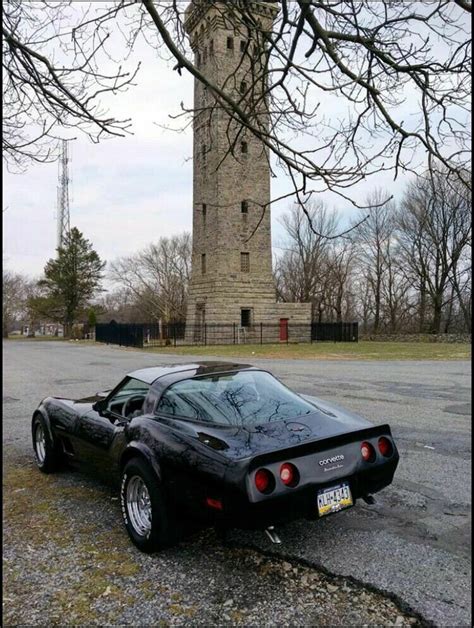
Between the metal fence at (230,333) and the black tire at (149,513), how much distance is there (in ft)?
95.7

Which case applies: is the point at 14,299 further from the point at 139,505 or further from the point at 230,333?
the point at 139,505

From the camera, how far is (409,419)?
23.8ft

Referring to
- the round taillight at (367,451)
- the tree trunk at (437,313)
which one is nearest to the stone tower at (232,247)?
the tree trunk at (437,313)

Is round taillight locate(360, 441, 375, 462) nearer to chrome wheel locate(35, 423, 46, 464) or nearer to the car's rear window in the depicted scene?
the car's rear window

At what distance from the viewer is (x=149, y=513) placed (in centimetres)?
328

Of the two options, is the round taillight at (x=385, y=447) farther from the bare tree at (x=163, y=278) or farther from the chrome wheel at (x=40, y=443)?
the bare tree at (x=163, y=278)

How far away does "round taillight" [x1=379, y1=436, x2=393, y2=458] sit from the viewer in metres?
3.36

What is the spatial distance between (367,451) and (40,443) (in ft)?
12.2

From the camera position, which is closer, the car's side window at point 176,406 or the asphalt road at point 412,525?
the asphalt road at point 412,525

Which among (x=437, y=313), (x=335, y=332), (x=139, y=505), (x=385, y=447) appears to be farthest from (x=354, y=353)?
(x=437, y=313)

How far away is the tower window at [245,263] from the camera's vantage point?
3603 centimetres

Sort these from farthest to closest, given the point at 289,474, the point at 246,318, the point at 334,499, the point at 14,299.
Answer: the point at 14,299 < the point at 246,318 < the point at 334,499 < the point at 289,474

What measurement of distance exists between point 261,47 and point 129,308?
70.1 m

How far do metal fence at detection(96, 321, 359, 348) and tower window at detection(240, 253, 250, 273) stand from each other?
13.9ft
